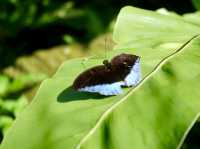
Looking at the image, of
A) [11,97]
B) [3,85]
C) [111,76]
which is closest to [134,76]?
[111,76]

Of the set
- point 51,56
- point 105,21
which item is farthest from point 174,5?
point 51,56

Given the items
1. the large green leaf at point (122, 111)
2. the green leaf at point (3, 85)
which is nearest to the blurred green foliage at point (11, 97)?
the green leaf at point (3, 85)

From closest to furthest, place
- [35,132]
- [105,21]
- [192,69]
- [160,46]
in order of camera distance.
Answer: [35,132] → [192,69] → [160,46] → [105,21]

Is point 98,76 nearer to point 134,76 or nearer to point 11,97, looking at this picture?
point 134,76

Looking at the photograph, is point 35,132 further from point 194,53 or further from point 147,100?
point 194,53

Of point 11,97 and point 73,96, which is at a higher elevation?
point 73,96
